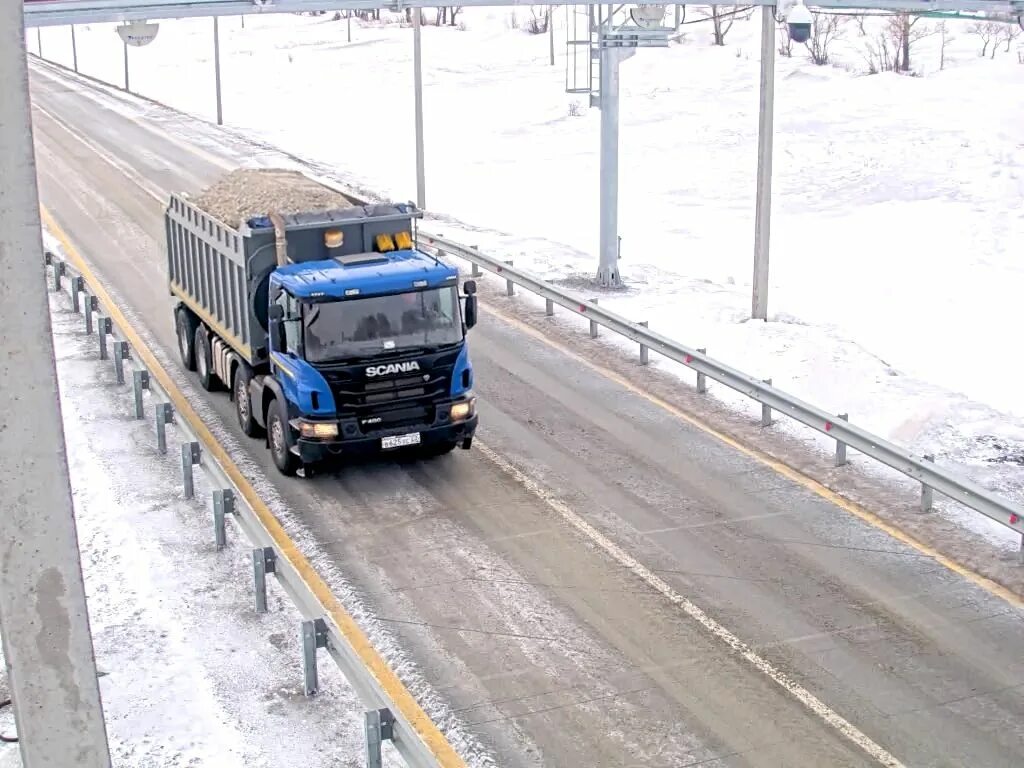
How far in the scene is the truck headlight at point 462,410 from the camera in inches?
557

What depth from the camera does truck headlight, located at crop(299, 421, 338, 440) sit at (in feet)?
44.8

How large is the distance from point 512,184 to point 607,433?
70.8 feet

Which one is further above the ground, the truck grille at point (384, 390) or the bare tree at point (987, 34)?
the bare tree at point (987, 34)

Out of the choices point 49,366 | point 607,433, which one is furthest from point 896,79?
point 49,366

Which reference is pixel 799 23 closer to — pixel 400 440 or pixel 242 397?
pixel 400 440

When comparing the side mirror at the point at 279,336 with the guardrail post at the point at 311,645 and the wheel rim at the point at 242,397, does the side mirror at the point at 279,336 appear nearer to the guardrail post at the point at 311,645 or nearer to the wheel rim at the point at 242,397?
the wheel rim at the point at 242,397

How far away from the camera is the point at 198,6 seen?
52.1 feet

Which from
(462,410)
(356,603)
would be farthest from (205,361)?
(356,603)

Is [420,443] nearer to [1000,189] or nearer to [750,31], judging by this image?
[1000,189]

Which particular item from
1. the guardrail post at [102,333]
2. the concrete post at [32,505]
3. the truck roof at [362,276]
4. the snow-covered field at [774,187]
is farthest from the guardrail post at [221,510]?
the guardrail post at [102,333]

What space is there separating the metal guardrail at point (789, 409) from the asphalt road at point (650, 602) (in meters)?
0.74

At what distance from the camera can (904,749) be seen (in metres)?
9.24

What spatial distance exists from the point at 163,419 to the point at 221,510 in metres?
3.27

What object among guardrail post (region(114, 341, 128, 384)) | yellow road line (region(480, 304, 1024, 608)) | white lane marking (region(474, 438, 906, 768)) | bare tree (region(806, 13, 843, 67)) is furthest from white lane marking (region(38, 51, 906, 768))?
bare tree (region(806, 13, 843, 67))
